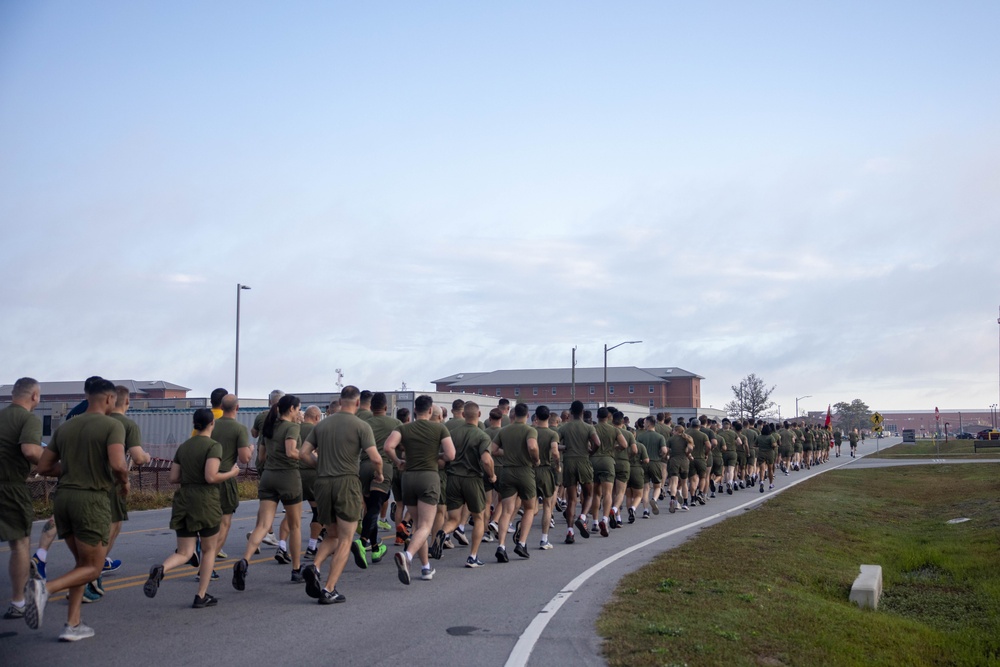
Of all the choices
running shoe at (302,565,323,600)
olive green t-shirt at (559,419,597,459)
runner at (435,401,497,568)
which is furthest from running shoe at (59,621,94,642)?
olive green t-shirt at (559,419,597,459)

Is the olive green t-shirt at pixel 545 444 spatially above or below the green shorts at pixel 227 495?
above

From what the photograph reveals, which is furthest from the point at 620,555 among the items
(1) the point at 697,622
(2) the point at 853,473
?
(2) the point at 853,473

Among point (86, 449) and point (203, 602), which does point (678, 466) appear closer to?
point (203, 602)

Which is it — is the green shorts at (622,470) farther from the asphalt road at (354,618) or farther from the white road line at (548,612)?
the asphalt road at (354,618)

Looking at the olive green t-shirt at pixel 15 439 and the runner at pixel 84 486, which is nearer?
the runner at pixel 84 486

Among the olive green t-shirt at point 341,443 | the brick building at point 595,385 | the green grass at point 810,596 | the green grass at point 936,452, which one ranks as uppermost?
the brick building at point 595,385

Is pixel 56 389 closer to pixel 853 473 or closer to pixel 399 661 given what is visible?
pixel 853 473

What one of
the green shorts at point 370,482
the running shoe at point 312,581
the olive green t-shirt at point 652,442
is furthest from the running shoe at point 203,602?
the olive green t-shirt at point 652,442

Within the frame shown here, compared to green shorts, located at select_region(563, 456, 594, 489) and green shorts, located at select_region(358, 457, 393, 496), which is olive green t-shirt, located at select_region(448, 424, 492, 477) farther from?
green shorts, located at select_region(563, 456, 594, 489)

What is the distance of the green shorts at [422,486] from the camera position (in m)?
10.1

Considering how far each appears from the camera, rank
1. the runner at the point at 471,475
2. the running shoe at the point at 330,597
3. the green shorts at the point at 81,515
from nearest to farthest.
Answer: the green shorts at the point at 81,515, the running shoe at the point at 330,597, the runner at the point at 471,475

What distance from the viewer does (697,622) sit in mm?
7797

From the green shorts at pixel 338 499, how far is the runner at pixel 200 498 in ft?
3.01

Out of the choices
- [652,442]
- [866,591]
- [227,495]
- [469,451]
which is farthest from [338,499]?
[652,442]
